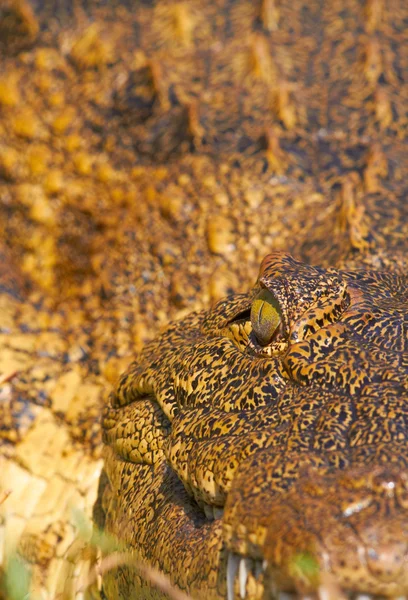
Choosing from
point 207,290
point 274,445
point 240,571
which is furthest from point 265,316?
point 207,290

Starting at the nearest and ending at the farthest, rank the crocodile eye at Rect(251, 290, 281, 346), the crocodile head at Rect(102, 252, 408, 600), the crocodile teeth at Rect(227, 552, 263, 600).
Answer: the crocodile head at Rect(102, 252, 408, 600), the crocodile teeth at Rect(227, 552, 263, 600), the crocodile eye at Rect(251, 290, 281, 346)

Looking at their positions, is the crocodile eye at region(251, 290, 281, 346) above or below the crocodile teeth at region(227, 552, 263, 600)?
above

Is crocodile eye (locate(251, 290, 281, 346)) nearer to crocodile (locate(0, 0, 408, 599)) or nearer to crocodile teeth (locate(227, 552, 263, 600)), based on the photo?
crocodile (locate(0, 0, 408, 599))

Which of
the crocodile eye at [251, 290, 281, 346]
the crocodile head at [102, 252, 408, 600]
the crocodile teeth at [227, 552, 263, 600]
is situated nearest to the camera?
the crocodile head at [102, 252, 408, 600]

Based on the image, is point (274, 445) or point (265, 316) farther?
point (265, 316)

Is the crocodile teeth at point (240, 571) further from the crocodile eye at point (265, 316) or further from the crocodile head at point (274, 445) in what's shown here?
the crocodile eye at point (265, 316)

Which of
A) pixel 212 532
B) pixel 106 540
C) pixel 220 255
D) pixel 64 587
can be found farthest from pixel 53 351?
pixel 212 532

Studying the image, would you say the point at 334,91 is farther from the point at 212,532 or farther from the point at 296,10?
the point at 212,532

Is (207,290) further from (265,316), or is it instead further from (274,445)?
(274,445)

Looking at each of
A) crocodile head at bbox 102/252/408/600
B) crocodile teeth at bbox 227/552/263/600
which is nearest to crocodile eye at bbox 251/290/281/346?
crocodile head at bbox 102/252/408/600
